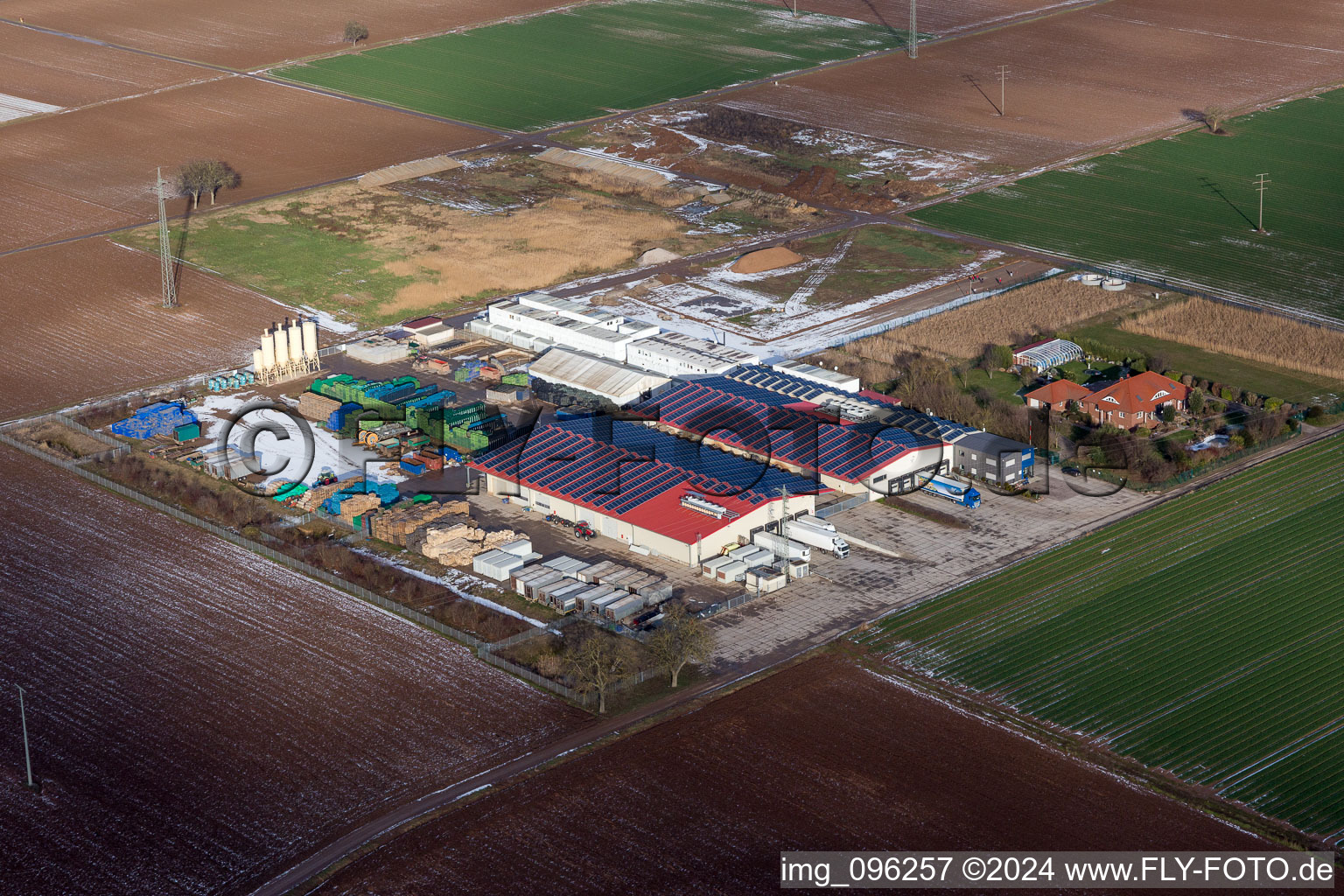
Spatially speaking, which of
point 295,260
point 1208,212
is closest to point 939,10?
point 1208,212

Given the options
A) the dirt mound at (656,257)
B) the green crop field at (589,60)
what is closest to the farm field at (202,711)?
the dirt mound at (656,257)

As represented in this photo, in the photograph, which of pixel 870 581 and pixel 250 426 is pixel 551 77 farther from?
pixel 870 581

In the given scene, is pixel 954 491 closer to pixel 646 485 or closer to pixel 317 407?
pixel 646 485

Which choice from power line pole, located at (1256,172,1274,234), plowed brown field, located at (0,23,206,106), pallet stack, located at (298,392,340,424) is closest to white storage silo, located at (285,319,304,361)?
pallet stack, located at (298,392,340,424)

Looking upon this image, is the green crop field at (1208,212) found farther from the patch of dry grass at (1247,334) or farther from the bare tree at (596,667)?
the bare tree at (596,667)

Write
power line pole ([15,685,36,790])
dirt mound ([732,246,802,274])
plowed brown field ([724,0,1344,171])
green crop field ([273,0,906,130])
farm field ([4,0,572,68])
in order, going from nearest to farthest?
power line pole ([15,685,36,790]) < dirt mound ([732,246,802,274]) < plowed brown field ([724,0,1344,171]) < green crop field ([273,0,906,130]) < farm field ([4,0,572,68])

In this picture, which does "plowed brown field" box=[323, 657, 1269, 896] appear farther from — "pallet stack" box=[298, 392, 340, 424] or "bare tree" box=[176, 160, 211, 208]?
"bare tree" box=[176, 160, 211, 208]
